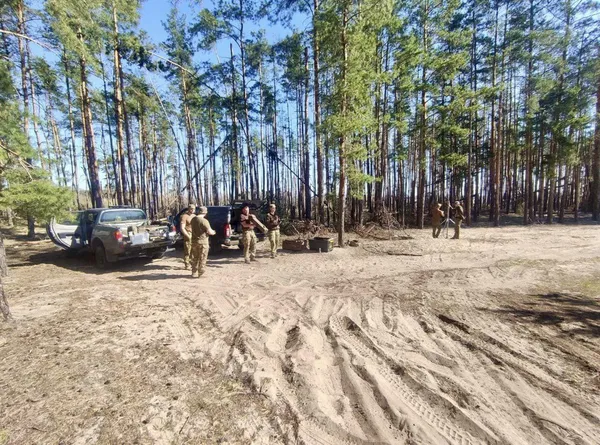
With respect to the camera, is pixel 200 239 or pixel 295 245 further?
pixel 295 245

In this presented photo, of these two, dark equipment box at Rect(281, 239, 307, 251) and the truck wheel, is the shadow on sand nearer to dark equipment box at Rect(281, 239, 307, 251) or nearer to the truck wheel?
dark equipment box at Rect(281, 239, 307, 251)

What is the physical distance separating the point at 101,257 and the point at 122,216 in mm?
1407

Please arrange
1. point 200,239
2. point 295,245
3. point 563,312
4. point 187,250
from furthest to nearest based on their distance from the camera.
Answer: point 295,245 → point 187,250 → point 200,239 → point 563,312

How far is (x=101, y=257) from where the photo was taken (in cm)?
852

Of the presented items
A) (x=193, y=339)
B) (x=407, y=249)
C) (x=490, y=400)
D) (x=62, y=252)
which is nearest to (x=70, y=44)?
(x=62, y=252)

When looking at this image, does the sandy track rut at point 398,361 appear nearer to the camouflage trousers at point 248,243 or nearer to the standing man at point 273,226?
the camouflage trousers at point 248,243

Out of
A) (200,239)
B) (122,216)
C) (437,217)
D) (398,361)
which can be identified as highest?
(122,216)

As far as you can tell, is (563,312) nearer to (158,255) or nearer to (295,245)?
(295,245)

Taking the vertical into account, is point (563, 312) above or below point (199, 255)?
below

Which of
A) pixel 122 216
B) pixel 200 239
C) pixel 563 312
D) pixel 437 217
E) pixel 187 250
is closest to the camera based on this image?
pixel 563 312

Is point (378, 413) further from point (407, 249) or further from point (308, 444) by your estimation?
point (407, 249)

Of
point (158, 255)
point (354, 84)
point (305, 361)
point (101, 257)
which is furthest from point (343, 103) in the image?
point (101, 257)

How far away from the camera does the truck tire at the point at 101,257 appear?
332 inches

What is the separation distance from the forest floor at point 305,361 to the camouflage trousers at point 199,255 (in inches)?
19.0
